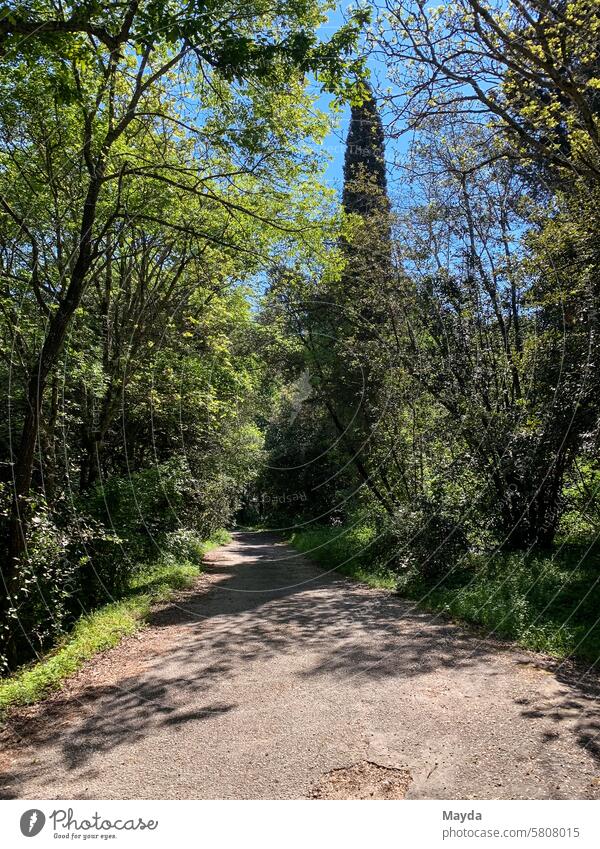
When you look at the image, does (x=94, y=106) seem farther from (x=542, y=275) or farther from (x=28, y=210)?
(x=542, y=275)

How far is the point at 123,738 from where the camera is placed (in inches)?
175

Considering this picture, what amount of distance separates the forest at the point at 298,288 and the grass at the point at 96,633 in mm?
258

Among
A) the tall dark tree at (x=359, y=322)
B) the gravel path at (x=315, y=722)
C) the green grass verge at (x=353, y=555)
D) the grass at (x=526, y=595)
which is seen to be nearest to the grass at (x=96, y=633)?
the gravel path at (x=315, y=722)

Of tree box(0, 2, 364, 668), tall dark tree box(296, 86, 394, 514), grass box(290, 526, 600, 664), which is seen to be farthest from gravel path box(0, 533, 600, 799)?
tall dark tree box(296, 86, 394, 514)

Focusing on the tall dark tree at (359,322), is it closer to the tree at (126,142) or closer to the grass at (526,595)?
the tree at (126,142)

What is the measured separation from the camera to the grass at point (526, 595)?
635 centimetres

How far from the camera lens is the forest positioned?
577 cm

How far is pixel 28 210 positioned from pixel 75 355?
2222 millimetres

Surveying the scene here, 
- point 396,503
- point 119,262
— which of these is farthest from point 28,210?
point 396,503

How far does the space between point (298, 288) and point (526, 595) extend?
22.0ft

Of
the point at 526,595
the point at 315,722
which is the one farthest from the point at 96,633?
the point at 526,595

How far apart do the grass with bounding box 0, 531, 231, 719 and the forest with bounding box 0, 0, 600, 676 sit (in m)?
0.26

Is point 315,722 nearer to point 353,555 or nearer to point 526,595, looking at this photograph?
point 526,595

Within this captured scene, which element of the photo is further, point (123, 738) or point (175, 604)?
point (175, 604)
